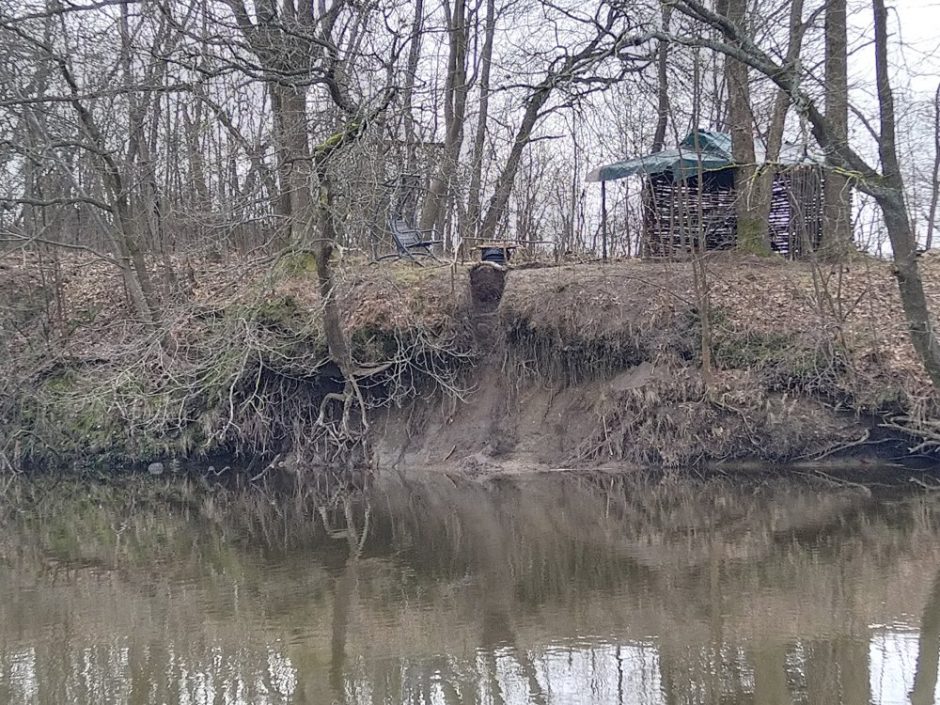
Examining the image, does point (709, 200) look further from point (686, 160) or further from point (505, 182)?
point (505, 182)

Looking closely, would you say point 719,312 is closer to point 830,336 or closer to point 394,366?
point 830,336

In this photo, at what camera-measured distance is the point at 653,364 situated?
1433 centimetres

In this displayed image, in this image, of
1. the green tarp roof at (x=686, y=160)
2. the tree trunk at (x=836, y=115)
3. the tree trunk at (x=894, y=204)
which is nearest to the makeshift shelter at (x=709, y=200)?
the green tarp roof at (x=686, y=160)

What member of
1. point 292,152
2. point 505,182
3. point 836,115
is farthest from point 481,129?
point 836,115

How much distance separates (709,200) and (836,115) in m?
3.83

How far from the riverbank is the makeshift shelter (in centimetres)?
75

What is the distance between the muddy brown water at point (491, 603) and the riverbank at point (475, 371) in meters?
2.23

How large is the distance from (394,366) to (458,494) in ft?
12.3

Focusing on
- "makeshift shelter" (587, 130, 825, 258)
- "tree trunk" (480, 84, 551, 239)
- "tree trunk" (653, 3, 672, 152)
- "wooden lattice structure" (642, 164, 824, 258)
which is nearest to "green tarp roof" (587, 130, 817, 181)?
"makeshift shelter" (587, 130, 825, 258)

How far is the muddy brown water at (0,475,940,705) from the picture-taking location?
17.2 ft

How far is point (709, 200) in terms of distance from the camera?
16203mm

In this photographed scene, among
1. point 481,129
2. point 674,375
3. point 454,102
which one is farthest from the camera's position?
point 481,129

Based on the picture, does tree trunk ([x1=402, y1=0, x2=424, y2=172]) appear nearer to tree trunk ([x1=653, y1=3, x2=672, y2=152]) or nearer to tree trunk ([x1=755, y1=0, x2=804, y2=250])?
tree trunk ([x1=653, y1=3, x2=672, y2=152])

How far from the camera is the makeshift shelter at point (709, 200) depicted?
15656 millimetres
